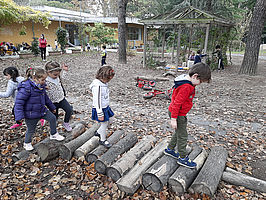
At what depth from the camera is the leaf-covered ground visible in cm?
322

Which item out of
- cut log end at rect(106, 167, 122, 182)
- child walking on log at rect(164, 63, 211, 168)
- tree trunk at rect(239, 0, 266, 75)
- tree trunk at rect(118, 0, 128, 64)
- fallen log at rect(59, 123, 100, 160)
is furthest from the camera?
tree trunk at rect(118, 0, 128, 64)

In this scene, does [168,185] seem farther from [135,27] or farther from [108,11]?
[108,11]

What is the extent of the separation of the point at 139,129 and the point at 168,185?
212 cm

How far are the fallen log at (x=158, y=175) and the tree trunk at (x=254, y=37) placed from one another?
36.7ft

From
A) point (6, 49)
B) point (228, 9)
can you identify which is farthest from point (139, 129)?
point (228, 9)

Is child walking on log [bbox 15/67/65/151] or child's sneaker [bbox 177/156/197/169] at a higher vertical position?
child walking on log [bbox 15/67/65/151]

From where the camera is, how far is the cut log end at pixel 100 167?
11.3ft

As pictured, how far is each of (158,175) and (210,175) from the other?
819mm

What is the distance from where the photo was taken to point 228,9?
25.0 meters

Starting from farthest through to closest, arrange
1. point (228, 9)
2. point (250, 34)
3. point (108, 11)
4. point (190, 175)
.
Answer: point (108, 11) → point (228, 9) → point (250, 34) → point (190, 175)

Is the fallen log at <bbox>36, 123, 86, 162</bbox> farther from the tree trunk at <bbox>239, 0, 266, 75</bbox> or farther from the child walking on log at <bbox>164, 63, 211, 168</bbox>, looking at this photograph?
the tree trunk at <bbox>239, 0, 266, 75</bbox>

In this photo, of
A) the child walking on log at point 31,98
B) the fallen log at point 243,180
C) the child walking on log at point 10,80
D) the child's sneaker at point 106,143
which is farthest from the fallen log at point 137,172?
the child walking on log at point 10,80

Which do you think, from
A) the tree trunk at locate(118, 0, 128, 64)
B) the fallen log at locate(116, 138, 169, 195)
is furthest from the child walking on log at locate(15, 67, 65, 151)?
the tree trunk at locate(118, 0, 128, 64)

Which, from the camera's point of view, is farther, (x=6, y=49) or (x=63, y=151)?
(x=6, y=49)
